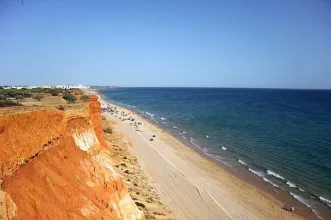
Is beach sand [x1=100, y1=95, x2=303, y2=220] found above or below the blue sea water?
below

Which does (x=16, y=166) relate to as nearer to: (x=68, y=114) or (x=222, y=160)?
(x=68, y=114)

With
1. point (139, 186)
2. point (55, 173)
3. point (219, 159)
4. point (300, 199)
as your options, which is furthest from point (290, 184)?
point (55, 173)

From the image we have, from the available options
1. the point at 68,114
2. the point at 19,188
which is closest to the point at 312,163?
the point at 68,114

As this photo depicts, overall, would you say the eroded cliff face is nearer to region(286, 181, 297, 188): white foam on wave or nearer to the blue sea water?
region(286, 181, 297, 188): white foam on wave

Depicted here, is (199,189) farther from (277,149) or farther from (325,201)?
(277,149)

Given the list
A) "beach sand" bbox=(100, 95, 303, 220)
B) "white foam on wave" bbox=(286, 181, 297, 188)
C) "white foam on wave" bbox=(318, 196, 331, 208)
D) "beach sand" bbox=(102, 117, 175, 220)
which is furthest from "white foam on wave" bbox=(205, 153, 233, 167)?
"beach sand" bbox=(102, 117, 175, 220)

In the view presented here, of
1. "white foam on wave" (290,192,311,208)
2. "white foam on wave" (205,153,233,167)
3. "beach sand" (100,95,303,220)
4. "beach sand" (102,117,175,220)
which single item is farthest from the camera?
"white foam on wave" (205,153,233,167)

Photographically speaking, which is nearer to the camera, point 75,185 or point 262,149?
point 75,185
